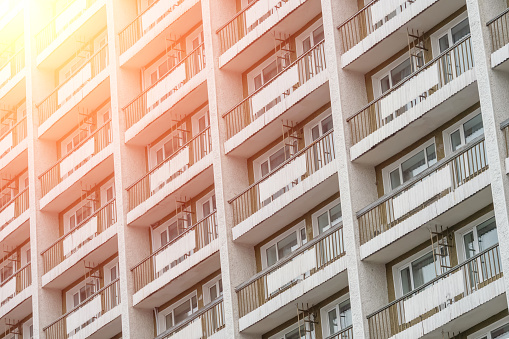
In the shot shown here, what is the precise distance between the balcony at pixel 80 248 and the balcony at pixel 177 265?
8.78ft

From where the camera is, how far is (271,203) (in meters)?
49.9

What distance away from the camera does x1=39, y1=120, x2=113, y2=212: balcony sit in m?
58.8

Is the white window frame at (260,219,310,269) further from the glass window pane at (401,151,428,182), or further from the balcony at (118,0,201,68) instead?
the balcony at (118,0,201,68)

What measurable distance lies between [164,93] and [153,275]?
23.0 feet

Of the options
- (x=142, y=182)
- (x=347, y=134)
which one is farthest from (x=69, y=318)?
(x=347, y=134)

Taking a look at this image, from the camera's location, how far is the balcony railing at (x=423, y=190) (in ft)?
142

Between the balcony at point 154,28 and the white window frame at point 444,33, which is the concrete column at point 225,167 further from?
the white window frame at point 444,33

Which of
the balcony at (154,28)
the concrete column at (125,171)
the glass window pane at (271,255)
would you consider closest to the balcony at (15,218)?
the concrete column at (125,171)

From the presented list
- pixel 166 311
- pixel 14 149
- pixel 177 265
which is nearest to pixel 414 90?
pixel 177 265

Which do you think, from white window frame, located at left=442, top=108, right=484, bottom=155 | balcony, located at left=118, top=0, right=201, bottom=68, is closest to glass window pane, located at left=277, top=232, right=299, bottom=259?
white window frame, located at left=442, top=108, right=484, bottom=155

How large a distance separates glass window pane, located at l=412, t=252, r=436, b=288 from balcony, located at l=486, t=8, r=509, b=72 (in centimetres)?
660

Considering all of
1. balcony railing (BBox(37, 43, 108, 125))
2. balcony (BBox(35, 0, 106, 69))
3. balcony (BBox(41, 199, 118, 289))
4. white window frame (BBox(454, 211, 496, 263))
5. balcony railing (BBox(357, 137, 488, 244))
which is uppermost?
balcony (BBox(35, 0, 106, 69))

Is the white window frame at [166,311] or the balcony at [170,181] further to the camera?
the white window frame at [166,311]

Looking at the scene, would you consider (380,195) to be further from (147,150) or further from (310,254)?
(147,150)
